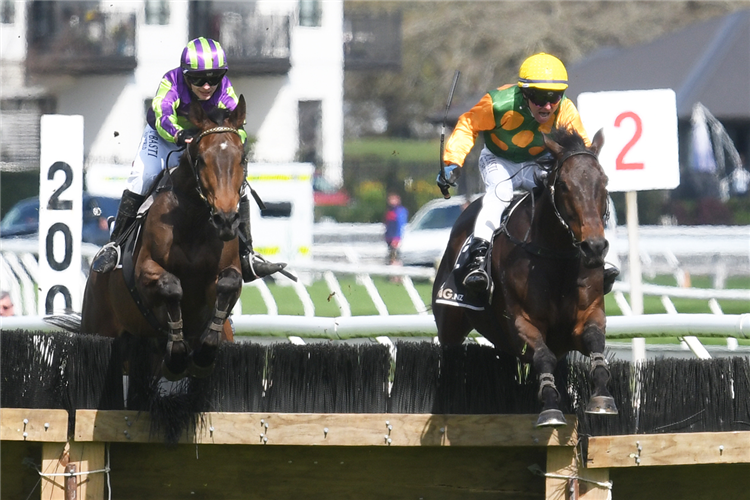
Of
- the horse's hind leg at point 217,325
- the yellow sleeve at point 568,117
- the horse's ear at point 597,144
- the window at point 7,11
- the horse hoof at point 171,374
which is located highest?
the window at point 7,11

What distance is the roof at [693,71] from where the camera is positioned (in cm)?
2438

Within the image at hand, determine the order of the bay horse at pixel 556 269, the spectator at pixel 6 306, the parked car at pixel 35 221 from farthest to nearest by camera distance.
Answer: the parked car at pixel 35 221, the spectator at pixel 6 306, the bay horse at pixel 556 269

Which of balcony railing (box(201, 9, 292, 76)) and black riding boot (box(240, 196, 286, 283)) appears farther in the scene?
balcony railing (box(201, 9, 292, 76))

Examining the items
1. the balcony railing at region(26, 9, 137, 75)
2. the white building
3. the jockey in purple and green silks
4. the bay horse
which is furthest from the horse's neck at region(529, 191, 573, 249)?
the balcony railing at region(26, 9, 137, 75)

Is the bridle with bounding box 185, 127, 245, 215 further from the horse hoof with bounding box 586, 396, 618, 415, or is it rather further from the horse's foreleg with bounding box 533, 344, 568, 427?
the horse hoof with bounding box 586, 396, 618, 415

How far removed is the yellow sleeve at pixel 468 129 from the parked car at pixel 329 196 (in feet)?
64.4

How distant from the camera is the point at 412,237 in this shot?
64.3 feet

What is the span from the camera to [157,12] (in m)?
20.7

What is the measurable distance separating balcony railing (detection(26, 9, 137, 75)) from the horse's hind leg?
39.3ft

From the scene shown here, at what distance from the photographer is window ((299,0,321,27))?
23594mm

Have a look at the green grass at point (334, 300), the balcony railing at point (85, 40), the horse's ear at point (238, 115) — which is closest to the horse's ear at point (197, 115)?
the horse's ear at point (238, 115)

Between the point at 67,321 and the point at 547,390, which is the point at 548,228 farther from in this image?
the point at 67,321

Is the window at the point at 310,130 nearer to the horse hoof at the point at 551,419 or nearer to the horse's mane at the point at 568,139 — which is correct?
the horse's mane at the point at 568,139

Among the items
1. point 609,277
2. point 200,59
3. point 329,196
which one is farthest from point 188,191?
point 329,196
